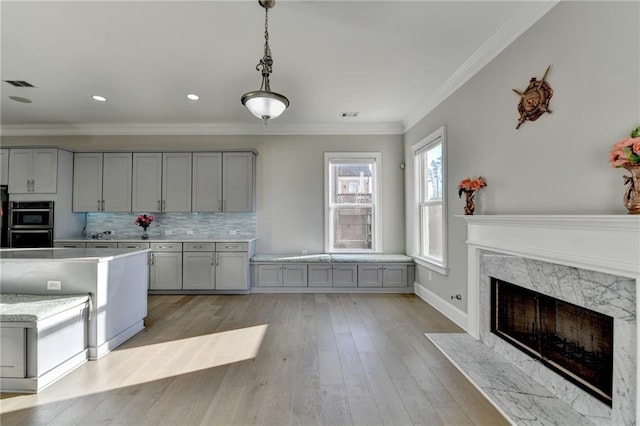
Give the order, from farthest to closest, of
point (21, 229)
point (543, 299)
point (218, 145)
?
1. point (218, 145)
2. point (21, 229)
3. point (543, 299)

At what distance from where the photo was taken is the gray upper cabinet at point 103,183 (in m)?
4.98

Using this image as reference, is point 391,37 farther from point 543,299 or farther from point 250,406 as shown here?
point 250,406

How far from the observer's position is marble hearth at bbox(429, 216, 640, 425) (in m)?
1.55

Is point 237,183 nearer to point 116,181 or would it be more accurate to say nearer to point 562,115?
point 116,181

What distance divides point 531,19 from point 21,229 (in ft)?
23.7

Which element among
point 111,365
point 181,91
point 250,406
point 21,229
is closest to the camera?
point 250,406

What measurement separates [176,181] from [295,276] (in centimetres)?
262

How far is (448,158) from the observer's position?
3.61 metres

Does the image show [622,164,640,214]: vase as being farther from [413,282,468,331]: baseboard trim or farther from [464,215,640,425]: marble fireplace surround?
[413,282,468,331]: baseboard trim

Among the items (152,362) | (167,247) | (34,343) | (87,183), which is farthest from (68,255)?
(87,183)

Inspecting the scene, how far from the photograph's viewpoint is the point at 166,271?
4.70 meters

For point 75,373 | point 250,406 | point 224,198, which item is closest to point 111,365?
point 75,373

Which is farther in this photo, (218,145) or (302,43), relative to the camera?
(218,145)

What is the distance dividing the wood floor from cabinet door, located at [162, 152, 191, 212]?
2008mm
